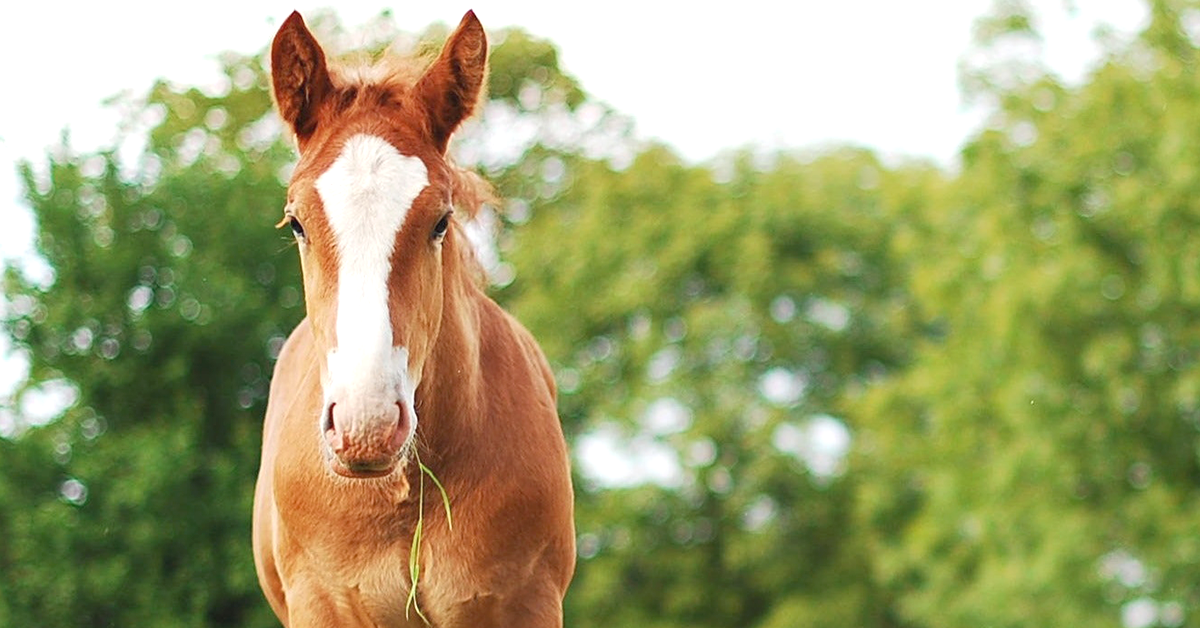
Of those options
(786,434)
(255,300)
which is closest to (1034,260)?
(786,434)

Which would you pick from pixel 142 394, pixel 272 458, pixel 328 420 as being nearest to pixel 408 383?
pixel 328 420

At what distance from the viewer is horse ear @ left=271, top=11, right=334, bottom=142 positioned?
5902 mm

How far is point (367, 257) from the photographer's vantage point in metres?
5.45

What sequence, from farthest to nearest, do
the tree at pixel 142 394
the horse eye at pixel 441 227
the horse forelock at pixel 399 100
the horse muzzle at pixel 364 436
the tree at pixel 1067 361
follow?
the tree at pixel 1067 361
the tree at pixel 142 394
the horse forelock at pixel 399 100
the horse eye at pixel 441 227
the horse muzzle at pixel 364 436

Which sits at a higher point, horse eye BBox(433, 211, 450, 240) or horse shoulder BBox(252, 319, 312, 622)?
horse eye BBox(433, 211, 450, 240)

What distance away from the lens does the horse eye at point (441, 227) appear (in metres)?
5.72

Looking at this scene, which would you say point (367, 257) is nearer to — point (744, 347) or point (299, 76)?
point (299, 76)

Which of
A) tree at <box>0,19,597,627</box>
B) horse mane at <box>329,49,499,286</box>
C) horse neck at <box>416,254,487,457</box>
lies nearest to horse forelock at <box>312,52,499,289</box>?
horse mane at <box>329,49,499,286</box>

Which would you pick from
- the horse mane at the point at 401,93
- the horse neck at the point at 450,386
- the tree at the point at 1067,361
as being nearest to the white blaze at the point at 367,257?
the horse mane at the point at 401,93

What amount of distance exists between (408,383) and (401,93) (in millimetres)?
1138

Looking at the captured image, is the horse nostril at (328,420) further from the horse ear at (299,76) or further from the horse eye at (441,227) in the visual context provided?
the horse ear at (299,76)

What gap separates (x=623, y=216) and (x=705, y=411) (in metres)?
4.93

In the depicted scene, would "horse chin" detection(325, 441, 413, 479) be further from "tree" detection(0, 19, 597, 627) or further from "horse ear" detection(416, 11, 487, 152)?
"tree" detection(0, 19, 597, 627)

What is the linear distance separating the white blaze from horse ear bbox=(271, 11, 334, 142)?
0.43 metres
